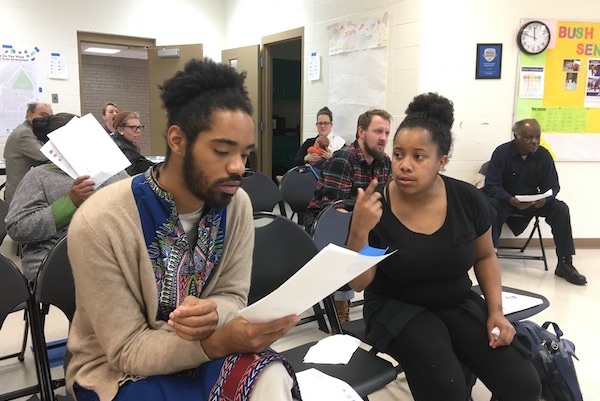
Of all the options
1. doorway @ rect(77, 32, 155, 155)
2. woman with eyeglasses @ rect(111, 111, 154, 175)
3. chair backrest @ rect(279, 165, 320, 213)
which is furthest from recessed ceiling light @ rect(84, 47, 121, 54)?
chair backrest @ rect(279, 165, 320, 213)

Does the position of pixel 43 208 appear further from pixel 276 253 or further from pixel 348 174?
pixel 348 174

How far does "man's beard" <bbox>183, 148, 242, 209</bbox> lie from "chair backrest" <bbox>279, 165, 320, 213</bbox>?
2.58 meters

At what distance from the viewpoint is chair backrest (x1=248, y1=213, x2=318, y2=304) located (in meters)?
1.87

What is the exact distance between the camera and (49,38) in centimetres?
586

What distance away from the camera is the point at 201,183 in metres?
1.19

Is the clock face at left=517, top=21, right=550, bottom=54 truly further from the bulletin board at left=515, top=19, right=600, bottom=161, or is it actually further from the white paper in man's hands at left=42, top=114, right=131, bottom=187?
the white paper in man's hands at left=42, top=114, right=131, bottom=187

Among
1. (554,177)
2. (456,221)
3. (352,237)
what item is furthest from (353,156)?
(554,177)

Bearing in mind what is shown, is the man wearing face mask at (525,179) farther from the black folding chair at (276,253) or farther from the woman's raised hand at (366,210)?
the woman's raised hand at (366,210)

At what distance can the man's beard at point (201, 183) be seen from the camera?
1.18 metres

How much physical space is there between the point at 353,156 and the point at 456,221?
136 cm

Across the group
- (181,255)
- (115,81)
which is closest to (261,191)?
(181,255)

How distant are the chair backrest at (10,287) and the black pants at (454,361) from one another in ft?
4.04

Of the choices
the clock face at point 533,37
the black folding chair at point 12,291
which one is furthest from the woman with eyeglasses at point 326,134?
the black folding chair at point 12,291

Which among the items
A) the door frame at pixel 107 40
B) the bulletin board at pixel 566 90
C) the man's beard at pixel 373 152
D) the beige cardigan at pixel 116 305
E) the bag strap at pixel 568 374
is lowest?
the bag strap at pixel 568 374
